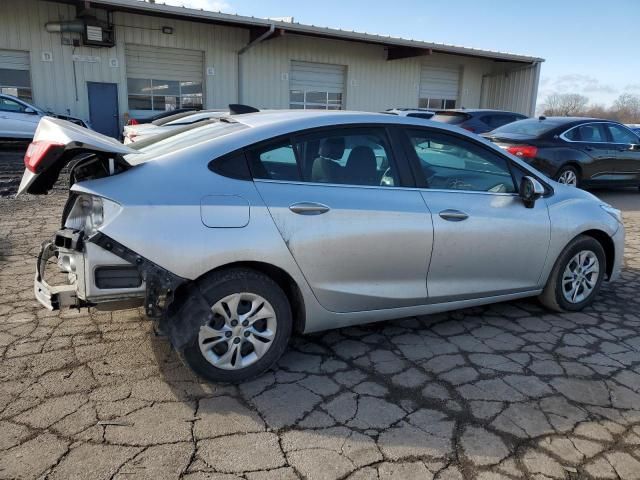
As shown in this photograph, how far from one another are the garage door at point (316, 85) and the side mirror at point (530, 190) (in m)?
16.6

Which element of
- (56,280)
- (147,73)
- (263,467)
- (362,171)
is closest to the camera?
(263,467)

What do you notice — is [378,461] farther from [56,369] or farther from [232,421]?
[56,369]

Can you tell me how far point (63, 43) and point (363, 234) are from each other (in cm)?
1545

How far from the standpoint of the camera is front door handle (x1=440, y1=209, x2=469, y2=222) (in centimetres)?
353

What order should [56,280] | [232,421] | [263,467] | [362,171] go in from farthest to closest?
1. [56,280]
2. [362,171]
3. [232,421]
4. [263,467]

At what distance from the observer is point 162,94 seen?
1767 centimetres

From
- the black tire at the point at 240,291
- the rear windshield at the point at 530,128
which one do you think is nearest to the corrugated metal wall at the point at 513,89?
the rear windshield at the point at 530,128

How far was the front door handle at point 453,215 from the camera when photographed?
353cm

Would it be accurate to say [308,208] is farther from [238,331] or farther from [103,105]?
[103,105]

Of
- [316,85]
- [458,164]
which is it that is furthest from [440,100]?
[458,164]

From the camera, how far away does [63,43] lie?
1533 centimetres

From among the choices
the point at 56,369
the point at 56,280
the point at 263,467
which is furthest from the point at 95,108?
the point at 263,467

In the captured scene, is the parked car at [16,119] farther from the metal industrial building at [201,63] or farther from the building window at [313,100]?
the building window at [313,100]

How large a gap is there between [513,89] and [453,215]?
927 inches
